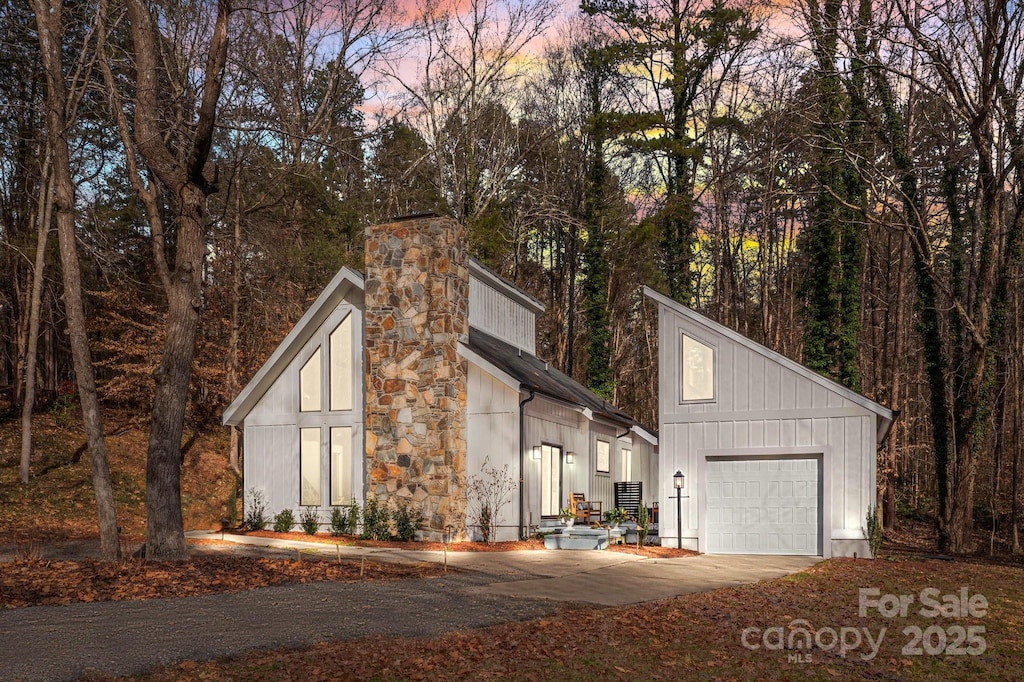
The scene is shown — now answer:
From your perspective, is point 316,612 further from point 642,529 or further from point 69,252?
point 642,529

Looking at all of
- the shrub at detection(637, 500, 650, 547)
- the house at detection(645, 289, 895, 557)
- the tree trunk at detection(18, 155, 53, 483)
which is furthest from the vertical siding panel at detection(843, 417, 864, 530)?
the tree trunk at detection(18, 155, 53, 483)

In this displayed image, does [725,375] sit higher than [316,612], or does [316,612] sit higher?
[725,375]

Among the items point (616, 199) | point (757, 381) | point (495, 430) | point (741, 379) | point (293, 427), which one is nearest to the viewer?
point (757, 381)

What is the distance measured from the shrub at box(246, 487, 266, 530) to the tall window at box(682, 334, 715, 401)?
1013 cm

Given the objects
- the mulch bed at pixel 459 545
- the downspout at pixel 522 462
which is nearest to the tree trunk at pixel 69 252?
the mulch bed at pixel 459 545

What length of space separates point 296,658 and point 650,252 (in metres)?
30.5

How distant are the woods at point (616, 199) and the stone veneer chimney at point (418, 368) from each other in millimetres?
3636

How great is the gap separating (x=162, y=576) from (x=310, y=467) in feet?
30.5

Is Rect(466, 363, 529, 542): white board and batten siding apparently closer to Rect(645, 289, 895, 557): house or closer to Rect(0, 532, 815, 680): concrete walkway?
Rect(645, 289, 895, 557): house

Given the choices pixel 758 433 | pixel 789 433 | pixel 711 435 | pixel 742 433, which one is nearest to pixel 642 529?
pixel 711 435

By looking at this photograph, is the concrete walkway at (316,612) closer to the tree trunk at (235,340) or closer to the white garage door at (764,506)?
the white garage door at (764,506)

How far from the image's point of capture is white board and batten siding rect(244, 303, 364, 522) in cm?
2016

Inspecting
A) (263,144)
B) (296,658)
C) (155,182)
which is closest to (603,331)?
(263,144)

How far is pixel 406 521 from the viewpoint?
717 inches
